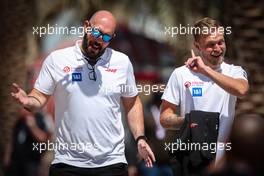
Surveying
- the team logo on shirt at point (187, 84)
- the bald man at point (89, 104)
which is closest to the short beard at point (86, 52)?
the bald man at point (89, 104)

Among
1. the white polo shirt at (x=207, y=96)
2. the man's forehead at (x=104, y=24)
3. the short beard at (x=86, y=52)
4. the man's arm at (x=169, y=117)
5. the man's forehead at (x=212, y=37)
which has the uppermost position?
the man's forehead at (x=104, y=24)

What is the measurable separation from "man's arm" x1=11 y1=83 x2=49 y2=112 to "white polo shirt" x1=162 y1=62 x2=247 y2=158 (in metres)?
0.99

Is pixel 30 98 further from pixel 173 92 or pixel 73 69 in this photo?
pixel 173 92

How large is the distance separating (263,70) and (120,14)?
231cm

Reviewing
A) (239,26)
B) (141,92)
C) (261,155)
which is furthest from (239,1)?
(261,155)

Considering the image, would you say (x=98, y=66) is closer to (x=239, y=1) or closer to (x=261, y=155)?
(x=239, y=1)

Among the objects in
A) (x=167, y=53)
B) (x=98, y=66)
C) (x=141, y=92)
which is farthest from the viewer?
(x=167, y=53)

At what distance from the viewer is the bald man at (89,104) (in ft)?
15.5

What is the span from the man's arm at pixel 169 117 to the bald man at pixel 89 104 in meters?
0.27

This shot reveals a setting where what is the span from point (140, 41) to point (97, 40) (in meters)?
2.31

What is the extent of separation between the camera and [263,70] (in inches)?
229

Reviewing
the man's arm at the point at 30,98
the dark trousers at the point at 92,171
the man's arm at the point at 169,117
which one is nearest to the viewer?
the man's arm at the point at 30,98

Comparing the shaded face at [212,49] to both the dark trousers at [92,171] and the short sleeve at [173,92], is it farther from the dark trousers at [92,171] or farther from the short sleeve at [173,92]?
the dark trousers at [92,171]

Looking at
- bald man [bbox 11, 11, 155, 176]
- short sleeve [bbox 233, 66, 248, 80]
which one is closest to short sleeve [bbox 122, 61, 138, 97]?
bald man [bbox 11, 11, 155, 176]
